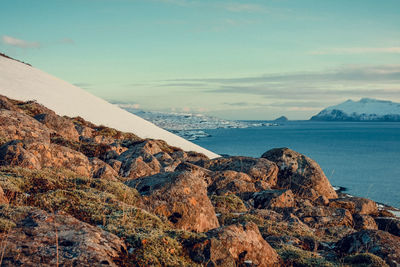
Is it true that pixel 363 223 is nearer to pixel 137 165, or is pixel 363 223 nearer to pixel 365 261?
pixel 365 261

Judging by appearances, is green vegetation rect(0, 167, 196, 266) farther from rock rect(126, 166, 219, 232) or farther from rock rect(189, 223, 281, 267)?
rock rect(126, 166, 219, 232)

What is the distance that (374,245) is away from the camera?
874cm

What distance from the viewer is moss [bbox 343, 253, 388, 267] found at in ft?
24.7

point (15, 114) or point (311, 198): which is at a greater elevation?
point (15, 114)

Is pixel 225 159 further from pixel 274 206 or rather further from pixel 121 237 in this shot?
pixel 121 237

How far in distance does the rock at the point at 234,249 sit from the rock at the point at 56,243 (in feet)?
5.20

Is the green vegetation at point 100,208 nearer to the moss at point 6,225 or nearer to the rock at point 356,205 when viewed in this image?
the moss at point 6,225

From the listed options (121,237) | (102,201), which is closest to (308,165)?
(102,201)

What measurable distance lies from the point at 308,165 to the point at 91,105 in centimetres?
5323

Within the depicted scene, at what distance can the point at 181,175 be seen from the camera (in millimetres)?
10641

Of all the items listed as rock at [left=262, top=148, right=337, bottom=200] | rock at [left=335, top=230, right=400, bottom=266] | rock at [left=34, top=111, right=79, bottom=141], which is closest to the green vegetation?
rock at [left=335, top=230, right=400, bottom=266]

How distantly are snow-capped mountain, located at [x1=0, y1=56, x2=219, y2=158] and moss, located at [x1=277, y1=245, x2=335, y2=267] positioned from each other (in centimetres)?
4442

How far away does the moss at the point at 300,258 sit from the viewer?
7590mm

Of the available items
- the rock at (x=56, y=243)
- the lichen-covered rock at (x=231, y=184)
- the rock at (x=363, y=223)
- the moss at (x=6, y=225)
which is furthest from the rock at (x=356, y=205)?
the moss at (x=6, y=225)
